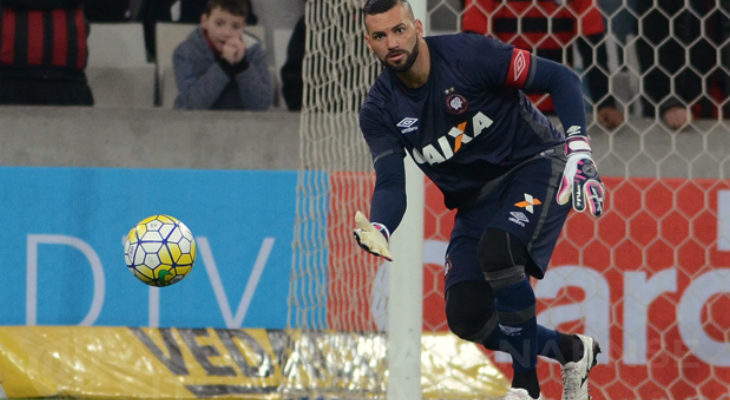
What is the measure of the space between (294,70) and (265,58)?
23cm

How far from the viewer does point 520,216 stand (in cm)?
437

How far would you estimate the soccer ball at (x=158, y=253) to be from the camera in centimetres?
484

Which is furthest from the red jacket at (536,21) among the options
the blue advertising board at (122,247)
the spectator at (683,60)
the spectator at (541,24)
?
the blue advertising board at (122,247)

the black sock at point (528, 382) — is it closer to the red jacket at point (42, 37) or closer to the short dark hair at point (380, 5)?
the short dark hair at point (380, 5)

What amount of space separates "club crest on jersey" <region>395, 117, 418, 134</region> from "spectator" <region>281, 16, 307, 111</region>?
3.07 m

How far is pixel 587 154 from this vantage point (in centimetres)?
402

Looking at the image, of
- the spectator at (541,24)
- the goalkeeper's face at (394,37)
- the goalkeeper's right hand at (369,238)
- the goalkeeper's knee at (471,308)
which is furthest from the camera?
the spectator at (541,24)

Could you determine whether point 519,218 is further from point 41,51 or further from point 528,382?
point 41,51

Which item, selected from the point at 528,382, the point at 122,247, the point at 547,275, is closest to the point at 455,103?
the point at 528,382

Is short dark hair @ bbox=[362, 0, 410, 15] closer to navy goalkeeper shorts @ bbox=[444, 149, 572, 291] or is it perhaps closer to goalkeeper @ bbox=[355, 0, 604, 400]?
goalkeeper @ bbox=[355, 0, 604, 400]

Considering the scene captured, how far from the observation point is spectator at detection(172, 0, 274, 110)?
283 inches

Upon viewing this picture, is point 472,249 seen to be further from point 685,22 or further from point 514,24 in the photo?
point 685,22

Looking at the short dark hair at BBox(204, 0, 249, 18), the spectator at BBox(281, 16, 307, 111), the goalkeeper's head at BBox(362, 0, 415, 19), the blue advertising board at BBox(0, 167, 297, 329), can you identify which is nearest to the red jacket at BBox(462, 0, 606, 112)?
the spectator at BBox(281, 16, 307, 111)

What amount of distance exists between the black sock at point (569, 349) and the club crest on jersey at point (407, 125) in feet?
4.13
